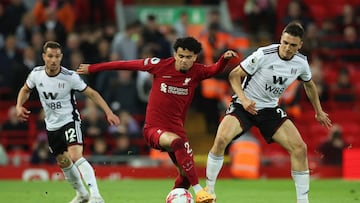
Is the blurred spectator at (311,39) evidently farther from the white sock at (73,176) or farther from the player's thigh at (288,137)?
the white sock at (73,176)

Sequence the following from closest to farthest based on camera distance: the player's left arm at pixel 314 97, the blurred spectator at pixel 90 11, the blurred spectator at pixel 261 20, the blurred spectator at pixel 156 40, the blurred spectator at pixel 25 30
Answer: the player's left arm at pixel 314 97 < the blurred spectator at pixel 156 40 < the blurred spectator at pixel 25 30 < the blurred spectator at pixel 261 20 < the blurred spectator at pixel 90 11

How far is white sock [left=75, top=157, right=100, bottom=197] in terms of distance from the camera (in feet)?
43.3

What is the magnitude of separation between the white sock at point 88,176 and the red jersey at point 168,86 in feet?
3.17

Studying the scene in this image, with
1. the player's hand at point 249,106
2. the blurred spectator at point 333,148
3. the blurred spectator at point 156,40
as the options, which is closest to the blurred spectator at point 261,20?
the blurred spectator at point 156,40

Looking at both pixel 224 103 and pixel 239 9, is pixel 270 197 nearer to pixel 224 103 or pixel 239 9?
pixel 224 103

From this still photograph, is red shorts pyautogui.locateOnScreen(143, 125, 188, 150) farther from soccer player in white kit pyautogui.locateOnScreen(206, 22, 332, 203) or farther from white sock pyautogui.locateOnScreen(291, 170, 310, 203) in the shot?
white sock pyautogui.locateOnScreen(291, 170, 310, 203)

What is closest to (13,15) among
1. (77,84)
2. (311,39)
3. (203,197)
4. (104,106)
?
(311,39)

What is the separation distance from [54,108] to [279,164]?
8.51m

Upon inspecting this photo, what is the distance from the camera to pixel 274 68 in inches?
526

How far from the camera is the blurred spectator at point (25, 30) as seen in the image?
23.0m

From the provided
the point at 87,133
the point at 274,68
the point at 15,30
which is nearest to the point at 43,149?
the point at 87,133

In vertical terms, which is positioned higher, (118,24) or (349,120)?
(118,24)

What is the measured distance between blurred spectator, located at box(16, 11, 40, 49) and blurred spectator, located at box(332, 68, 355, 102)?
6644mm

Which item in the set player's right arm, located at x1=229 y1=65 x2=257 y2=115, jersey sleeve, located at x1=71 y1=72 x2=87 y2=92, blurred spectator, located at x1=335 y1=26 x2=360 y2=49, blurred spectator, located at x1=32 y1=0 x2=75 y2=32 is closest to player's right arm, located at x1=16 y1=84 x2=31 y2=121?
jersey sleeve, located at x1=71 y1=72 x2=87 y2=92
